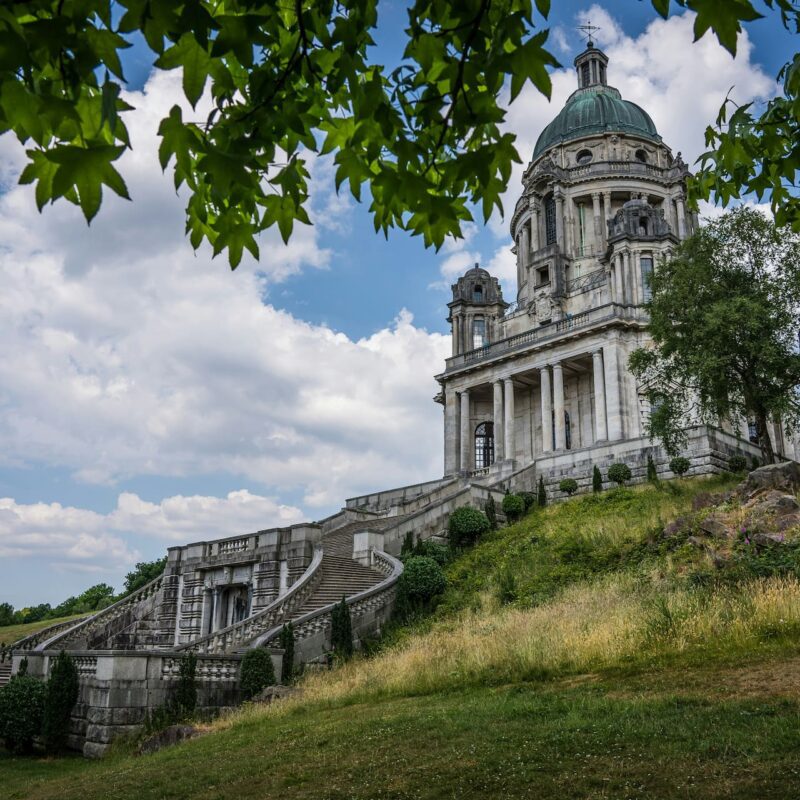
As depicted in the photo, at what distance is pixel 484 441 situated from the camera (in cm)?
5206

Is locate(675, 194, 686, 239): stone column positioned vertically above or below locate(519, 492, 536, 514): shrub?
above

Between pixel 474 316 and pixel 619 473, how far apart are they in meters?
23.2

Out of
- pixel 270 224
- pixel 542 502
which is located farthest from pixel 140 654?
pixel 542 502

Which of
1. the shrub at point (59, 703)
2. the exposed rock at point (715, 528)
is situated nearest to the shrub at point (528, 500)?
the exposed rock at point (715, 528)

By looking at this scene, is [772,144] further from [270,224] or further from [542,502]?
[542,502]

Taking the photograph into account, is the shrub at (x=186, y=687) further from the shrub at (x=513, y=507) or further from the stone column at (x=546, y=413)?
the stone column at (x=546, y=413)

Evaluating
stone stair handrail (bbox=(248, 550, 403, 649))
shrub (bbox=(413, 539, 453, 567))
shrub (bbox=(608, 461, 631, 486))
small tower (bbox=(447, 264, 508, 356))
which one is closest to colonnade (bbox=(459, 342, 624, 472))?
small tower (bbox=(447, 264, 508, 356))

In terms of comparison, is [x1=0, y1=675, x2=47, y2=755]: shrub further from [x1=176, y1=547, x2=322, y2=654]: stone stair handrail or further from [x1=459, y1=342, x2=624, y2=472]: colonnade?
[x1=459, y1=342, x2=624, y2=472]: colonnade

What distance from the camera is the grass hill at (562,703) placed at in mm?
7129

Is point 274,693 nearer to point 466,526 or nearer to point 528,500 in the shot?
point 466,526

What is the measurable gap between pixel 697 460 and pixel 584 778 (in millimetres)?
28198

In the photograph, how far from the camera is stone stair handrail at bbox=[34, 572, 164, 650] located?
25672 mm

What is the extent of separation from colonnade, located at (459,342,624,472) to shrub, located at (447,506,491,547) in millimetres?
12946

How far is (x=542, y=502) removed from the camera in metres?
33.8
